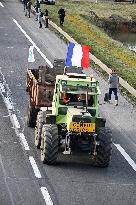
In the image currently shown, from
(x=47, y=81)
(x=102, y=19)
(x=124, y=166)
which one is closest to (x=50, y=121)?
(x=124, y=166)

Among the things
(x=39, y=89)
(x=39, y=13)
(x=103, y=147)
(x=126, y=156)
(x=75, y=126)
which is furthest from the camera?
(x=39, y=13)

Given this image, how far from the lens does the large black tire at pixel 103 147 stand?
2009 centimetres

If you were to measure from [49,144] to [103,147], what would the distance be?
1.63m

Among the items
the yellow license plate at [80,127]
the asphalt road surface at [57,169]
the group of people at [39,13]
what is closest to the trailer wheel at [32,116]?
the asphalt road surface at [57,169]

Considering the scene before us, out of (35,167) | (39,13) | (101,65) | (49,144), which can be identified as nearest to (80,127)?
(49,144)

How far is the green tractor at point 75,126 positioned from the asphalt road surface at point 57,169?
0.51m

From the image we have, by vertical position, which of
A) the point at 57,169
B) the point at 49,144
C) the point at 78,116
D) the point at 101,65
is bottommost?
the point at 101,65

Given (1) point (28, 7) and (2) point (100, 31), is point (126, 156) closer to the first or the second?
(1) point (28, 7)

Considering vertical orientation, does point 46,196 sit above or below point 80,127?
below

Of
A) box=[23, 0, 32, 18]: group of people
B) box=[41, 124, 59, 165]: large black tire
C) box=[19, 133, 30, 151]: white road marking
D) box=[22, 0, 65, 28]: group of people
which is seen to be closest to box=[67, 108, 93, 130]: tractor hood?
box=[41, 124, 59, 165]: large black tire

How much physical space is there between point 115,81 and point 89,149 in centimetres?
976

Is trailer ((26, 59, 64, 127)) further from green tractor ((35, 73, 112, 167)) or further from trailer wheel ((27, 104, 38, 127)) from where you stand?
green tractor ((35, 73, 112, 167))

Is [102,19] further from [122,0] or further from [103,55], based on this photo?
[103,55]

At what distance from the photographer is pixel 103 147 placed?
20094 millimetres
